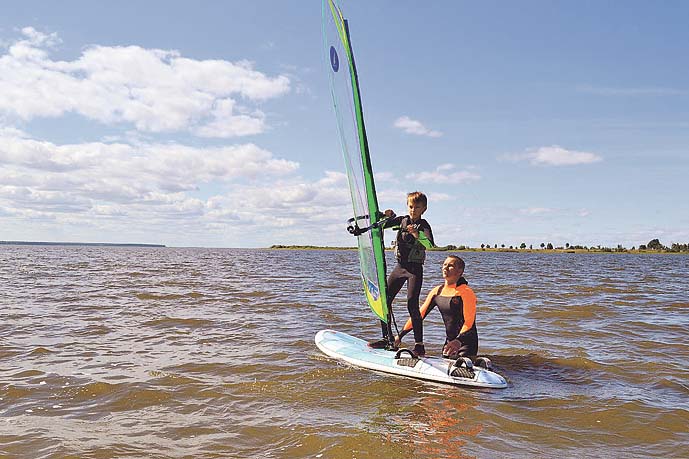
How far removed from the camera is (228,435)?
4.22 meters

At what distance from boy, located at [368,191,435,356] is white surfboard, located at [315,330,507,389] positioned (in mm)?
359

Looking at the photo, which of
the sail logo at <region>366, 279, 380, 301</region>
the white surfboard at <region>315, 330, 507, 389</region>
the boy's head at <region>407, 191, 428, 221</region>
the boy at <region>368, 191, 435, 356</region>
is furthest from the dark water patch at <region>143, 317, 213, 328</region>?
the boy's head at <region>407, 191, 428, 221</region>

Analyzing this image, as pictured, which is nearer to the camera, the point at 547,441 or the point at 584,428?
the point at 547,441

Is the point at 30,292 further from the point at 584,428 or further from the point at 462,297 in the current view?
the point at 584,428

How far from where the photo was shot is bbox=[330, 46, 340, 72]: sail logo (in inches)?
252

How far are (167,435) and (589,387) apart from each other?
4.51 meters

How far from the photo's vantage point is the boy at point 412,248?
20.2 ft

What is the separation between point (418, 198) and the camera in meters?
6.24

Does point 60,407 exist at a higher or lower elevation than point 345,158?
lower

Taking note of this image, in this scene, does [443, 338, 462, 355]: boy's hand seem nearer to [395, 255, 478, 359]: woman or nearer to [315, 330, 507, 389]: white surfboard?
[395, 255, 478, 359]: woman

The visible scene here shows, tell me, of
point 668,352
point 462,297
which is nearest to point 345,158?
point 462,297

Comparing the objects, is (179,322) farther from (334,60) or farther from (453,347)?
(334,60)

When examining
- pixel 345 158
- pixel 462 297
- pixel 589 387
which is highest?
pixel 345 158

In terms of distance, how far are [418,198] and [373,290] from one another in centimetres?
132
